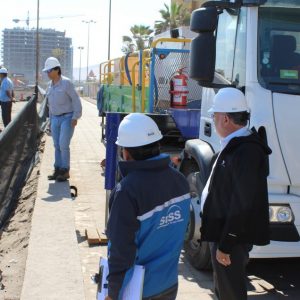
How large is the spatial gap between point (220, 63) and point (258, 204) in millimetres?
1988

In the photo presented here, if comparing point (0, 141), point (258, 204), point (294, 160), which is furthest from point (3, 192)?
point (258, 204)

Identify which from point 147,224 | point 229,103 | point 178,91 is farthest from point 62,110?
point 147,224

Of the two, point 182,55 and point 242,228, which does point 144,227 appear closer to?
point 242,228

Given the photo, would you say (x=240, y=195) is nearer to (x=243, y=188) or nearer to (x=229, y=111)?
(x=243, y=188)

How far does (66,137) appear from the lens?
8305 millimetres

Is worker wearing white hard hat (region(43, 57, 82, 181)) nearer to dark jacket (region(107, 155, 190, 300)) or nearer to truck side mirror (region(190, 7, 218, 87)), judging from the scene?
truck side mirror (region(190, 7, 218, 87))

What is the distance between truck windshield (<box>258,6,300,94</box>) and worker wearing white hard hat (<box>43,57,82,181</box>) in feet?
13.9

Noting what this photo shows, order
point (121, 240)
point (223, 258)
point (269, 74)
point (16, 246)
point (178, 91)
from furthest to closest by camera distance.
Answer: point (178, 91) → point (16, 246) → point (269, 74) → point (223, 258) → point (121, 240)

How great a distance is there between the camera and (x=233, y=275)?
3.42 meters

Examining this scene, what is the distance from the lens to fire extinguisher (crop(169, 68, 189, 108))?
6.67 metres

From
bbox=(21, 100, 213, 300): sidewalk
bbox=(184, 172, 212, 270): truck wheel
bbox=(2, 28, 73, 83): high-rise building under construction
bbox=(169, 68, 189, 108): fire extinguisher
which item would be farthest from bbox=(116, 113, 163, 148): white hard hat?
bbox=(2, 28, 73, 83): high-rise building under construction

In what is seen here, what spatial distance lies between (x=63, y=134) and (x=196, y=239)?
381cm

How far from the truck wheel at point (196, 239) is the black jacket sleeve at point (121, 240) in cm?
241

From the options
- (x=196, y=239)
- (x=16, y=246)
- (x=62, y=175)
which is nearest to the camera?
(x=196, y=239)
